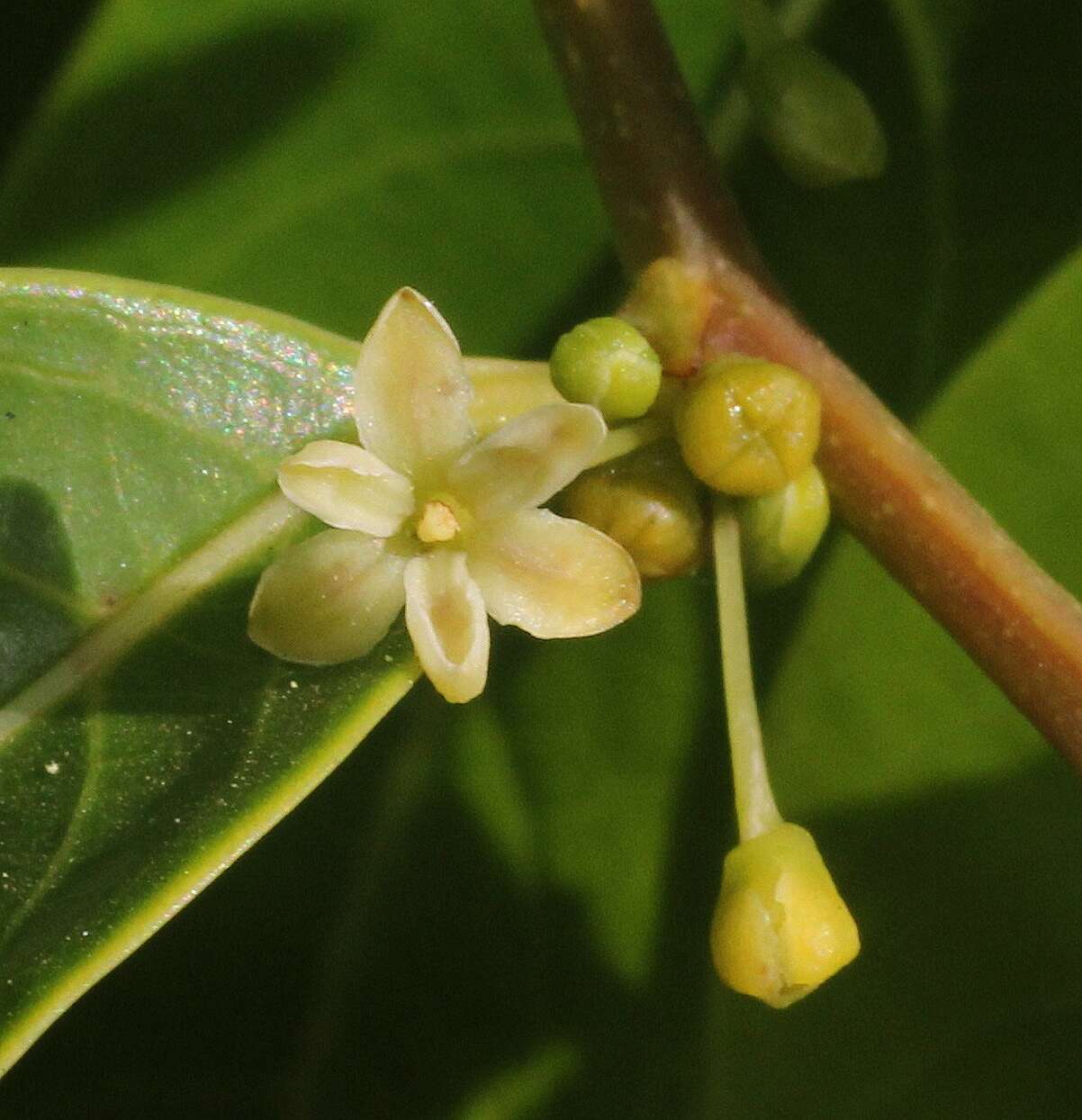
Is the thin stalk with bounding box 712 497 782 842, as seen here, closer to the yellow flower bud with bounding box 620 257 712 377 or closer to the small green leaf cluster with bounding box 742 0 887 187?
the yellow flower bud with bounding box 620 257 712 377

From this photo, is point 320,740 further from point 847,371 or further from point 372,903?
point 372,903

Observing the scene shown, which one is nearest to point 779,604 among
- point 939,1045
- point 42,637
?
point 939,1045

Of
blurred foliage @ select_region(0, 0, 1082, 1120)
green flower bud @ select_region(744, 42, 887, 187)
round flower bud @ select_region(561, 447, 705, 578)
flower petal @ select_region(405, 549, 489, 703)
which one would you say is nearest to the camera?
flower petal @ select_region(405, 549, 489, 703)

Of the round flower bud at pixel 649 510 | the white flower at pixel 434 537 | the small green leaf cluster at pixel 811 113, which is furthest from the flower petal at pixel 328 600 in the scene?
the small green leaf cluster at pixel 811 113

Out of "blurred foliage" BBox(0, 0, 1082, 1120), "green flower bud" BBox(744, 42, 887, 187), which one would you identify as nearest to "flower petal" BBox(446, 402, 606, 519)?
"green flower bud" BBox(744, 42, 887, 187)

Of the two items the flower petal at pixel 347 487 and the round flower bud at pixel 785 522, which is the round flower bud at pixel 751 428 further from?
the flower petal at pixel 347 487

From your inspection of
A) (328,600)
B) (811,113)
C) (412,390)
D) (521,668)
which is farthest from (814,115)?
(521,668)
